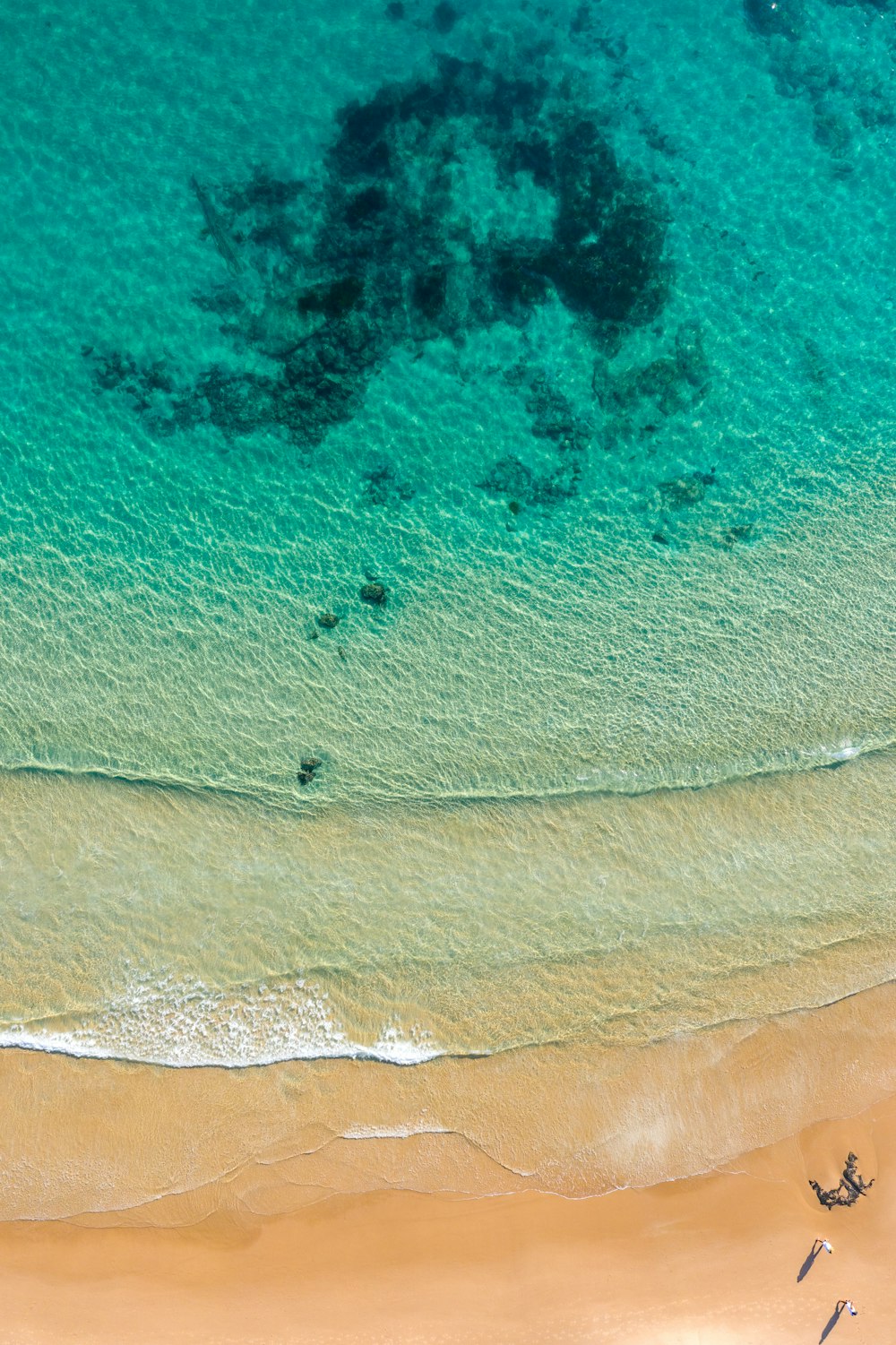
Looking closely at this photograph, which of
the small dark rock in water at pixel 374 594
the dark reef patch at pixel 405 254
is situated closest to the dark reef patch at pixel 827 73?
the dark reef patch at pixel 405 254

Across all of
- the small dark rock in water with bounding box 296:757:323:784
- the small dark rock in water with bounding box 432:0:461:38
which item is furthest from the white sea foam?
the small dark rock in water with bounding box 432:0:461:38

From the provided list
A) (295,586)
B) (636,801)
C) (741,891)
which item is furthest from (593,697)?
(295,586)

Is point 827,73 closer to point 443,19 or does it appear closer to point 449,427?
point 443,19

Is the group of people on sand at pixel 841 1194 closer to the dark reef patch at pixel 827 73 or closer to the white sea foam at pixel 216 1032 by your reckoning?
the white sea foam at pixel 216 1032

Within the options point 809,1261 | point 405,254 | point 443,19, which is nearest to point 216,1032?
point 809,1261

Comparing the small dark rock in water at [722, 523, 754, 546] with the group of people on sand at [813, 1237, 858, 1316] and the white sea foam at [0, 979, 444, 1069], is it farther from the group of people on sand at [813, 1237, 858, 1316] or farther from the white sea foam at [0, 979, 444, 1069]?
the group of people on sand at [813, 1237, 858, 1316]
